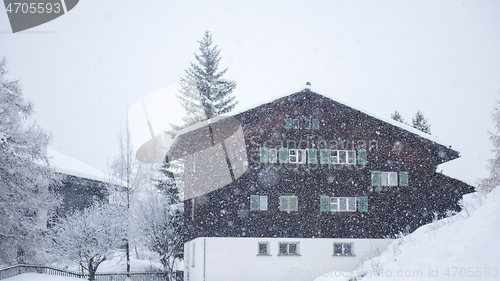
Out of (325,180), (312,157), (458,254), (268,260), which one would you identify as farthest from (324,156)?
(458,254)

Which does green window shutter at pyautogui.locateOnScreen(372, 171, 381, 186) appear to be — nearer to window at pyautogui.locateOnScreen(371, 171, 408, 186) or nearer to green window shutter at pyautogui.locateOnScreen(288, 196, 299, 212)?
window at pyautogui.locateOnScreen(371, 171, 408, 186)

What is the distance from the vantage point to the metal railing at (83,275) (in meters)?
19.3

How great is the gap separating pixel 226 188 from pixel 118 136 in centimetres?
1162

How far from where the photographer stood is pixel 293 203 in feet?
71.6

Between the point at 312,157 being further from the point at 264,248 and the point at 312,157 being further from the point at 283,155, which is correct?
the point at 264,248

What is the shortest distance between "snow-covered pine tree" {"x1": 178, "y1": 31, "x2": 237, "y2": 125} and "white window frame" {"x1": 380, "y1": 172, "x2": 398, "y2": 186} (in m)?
13.9

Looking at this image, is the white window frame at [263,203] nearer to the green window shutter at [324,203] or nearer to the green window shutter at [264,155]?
the green window shutter at [264,155]

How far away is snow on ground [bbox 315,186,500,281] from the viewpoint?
8.11 m

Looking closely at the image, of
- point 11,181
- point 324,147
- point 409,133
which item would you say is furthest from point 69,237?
point 409,133

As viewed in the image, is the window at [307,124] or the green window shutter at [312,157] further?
the window at [307,124]

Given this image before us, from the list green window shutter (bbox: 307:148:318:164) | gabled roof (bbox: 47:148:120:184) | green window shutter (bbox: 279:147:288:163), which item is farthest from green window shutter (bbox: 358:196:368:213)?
gabled roof (bbox: 47:148:120:184)

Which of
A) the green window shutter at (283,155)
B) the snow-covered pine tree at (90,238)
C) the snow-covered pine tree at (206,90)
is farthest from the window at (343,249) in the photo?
the snow-covered pine tree at (206,90)

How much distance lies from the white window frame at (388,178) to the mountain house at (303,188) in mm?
50

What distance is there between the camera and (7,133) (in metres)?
19.5
